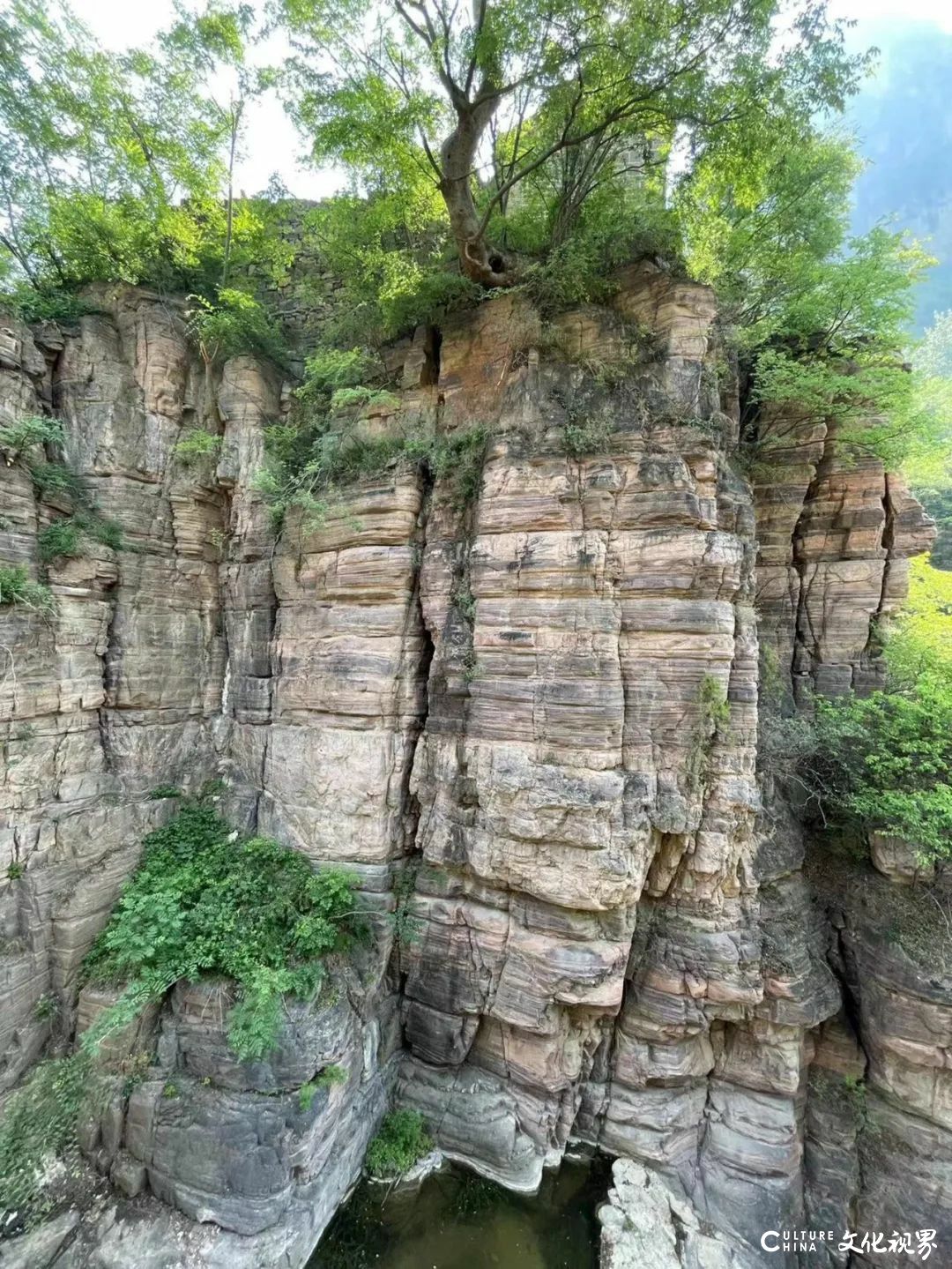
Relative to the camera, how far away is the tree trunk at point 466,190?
7.03 m

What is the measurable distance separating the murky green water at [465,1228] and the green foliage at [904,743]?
281 inches

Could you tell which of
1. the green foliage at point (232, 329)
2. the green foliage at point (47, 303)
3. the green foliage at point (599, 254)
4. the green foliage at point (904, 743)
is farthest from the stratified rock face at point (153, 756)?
the green foliage at point (904, 743)

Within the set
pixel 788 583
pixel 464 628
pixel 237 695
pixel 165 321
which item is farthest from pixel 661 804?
pixel 165 321

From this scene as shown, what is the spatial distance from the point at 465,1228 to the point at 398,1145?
4.36 ft

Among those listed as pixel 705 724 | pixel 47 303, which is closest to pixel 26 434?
pixel 47 303

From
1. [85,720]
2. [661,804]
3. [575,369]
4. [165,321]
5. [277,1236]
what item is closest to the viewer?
[277,1236]

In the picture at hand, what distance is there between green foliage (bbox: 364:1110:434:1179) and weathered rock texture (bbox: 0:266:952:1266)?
0.80 ft

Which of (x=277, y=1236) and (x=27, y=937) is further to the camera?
(x=27, y=937)

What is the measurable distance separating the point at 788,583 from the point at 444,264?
8436 mm

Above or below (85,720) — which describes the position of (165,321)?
above

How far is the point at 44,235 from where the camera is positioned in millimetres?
8891

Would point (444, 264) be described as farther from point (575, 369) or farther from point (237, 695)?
point (237, 695)

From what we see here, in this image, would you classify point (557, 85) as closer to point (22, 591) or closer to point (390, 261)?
point (390, 261)

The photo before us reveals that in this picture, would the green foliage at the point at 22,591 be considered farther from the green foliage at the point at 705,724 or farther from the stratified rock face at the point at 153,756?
the green foliage at the point at 705,724
